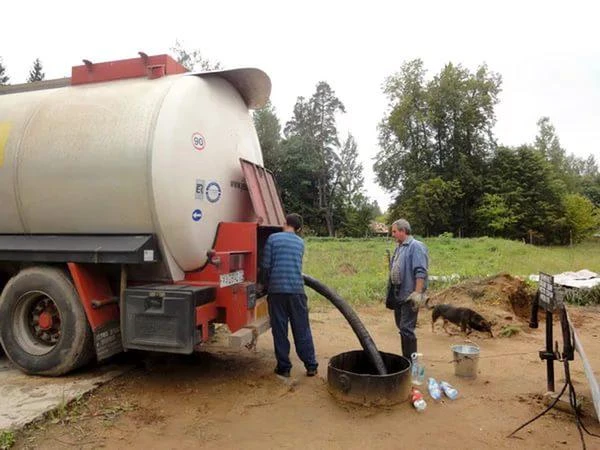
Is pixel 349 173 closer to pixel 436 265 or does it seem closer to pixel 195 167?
pixel 436 265

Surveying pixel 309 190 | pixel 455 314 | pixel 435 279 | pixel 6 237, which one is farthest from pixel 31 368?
pixel 309 190

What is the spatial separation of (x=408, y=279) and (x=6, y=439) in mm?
3899

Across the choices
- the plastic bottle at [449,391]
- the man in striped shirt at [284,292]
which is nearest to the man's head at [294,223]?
the man in striped shirt at [284,292]

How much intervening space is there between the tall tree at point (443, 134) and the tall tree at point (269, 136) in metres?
9.75

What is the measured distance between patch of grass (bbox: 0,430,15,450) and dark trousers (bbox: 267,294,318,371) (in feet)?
8.03

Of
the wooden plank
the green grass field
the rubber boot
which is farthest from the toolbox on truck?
the green grass field

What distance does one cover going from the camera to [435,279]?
36.9 feet

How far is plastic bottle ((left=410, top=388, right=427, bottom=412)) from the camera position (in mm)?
4305

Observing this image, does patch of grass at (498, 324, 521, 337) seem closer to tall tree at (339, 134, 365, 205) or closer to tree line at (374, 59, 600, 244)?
tree line at (374, 59, 600, 244)

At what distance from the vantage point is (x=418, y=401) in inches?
171

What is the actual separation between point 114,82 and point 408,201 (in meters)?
38.8

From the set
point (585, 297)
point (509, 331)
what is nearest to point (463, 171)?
point (585, 297)

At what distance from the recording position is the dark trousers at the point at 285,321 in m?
5.12

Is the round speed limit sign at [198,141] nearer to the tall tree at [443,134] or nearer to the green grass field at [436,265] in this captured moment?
the green grass field at [436,265]
